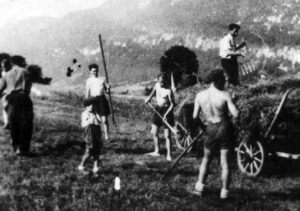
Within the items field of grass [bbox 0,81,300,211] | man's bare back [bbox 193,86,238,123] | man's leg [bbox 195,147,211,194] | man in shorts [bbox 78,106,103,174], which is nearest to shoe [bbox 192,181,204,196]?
man's leg [bbox 195,147,211,194]

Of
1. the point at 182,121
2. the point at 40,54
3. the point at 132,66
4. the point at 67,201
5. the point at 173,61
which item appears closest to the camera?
the point at 67,201

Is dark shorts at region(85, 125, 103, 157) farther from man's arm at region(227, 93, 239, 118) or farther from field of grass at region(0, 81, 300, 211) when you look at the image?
man's arm at region(227, 93, 239, 118)

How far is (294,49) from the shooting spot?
246 feet

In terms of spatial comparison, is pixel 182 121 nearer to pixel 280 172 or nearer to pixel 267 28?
pixel 280 172

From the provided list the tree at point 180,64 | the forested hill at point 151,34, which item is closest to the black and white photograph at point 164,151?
the tree at point 180,64

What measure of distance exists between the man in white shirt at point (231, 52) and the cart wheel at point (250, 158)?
417 centimetres

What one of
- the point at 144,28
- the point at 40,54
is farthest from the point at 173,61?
the point at 40,54

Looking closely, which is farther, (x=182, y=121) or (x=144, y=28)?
(x=144, y=28)

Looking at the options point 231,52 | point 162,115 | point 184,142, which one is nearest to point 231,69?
point 231,52

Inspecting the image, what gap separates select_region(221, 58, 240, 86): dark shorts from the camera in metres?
12.8

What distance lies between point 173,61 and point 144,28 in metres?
60.5

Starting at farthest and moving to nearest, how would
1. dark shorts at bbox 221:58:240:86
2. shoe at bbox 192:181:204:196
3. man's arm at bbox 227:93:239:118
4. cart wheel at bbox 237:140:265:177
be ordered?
dark shorts at bbox 221:58:240:86 → cart wheel at bbox 237:140:265:177 → shoe at bbox 192:181:204:196 → man's arm at bbox 227:93:239:118

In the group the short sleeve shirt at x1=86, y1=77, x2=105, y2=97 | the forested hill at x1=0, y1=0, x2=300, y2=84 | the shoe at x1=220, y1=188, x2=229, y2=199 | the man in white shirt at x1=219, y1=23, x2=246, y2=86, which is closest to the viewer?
the shoe at x1=220, y1=188, x2=229, y2=199

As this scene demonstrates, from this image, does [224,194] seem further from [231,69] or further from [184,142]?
[231,69]
